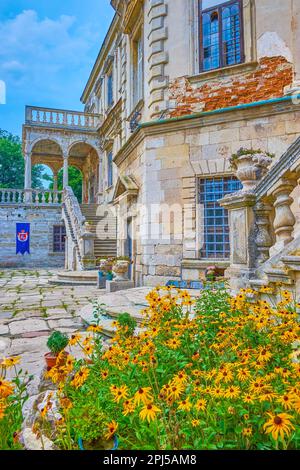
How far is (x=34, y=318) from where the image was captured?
20.2 ft

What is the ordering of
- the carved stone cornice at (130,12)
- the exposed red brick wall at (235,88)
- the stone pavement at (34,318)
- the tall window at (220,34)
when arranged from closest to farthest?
the stone pavement at (34,318) → the exposed red brick wall at (235,88) → the tall window at (220,34) → the carved stone cornice at (130,12)

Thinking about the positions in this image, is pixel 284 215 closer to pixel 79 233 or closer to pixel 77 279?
pixel 77 279

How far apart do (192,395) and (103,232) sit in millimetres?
15494

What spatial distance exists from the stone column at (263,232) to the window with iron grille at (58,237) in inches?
731

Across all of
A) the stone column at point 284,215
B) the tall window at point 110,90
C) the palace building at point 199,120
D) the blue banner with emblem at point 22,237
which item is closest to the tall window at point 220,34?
the palace building at point 199,120

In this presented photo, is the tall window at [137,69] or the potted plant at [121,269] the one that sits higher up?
the tall window at [137,69]

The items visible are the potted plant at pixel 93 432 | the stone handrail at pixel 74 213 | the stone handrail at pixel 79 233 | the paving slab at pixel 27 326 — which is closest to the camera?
the potted plant at pixel 93 432

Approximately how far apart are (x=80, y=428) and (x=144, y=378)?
0.62m

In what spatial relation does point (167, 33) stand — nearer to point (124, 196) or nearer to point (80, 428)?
point (124, 196)

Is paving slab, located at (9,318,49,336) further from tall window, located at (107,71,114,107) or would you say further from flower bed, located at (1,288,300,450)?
tall window, located at (107,71,114,107)

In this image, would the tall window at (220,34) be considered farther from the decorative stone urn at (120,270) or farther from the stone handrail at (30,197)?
the stone handrail at (30,197)

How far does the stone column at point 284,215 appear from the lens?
367 cm

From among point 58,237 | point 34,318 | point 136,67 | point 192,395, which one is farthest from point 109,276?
point 58,237

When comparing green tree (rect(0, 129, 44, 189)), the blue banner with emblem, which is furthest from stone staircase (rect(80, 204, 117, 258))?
green tree (rect(0, 129, 44, 189))
